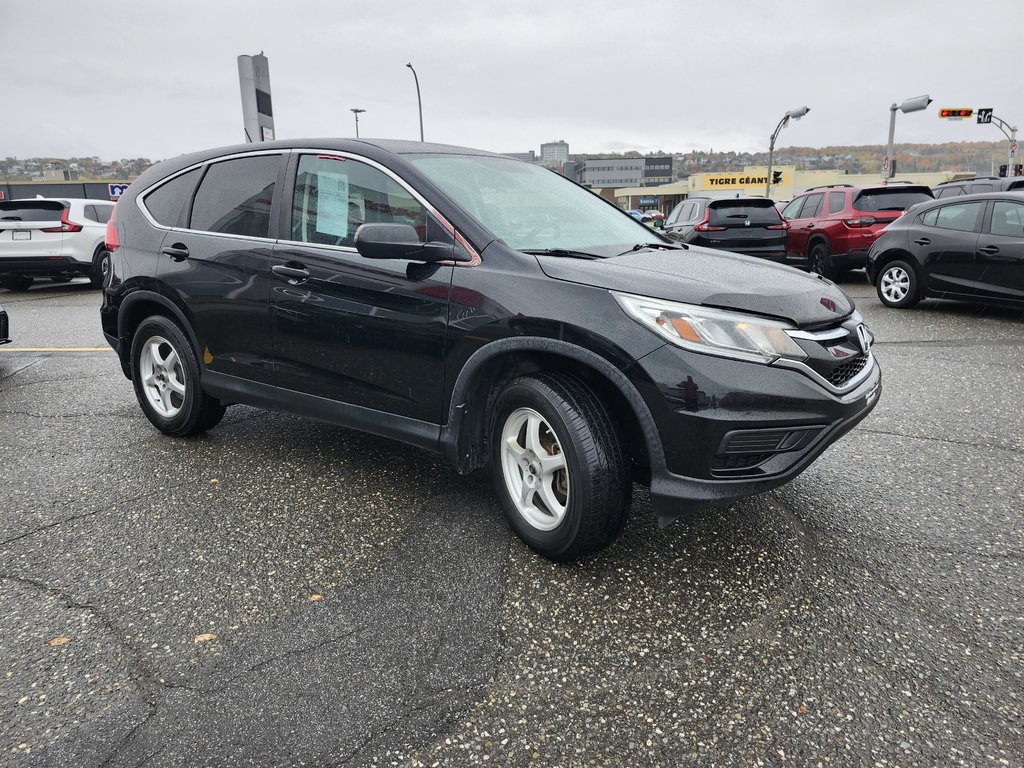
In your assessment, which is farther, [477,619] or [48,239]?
[48,239]

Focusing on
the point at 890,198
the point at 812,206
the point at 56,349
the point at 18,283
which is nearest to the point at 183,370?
the point at 56,349

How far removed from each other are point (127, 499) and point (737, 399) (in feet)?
9.83

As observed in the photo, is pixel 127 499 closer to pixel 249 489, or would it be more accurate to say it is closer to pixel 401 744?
pixel 249 489

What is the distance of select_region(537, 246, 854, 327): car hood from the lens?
2727mm

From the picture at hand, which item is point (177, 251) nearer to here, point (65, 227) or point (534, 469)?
point (534, 469)

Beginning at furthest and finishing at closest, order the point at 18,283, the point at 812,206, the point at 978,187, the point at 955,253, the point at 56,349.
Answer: the point at 18,283 < the point at 812,206 < the point at 978,187 < the point at 955,253 < the point at 56,349

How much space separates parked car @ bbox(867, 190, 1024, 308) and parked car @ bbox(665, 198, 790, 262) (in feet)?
8.83

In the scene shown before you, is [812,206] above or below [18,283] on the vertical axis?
above

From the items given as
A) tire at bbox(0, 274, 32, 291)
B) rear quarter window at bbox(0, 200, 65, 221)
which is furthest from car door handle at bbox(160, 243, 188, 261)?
tire at bbox(0, 274, 32, 291)

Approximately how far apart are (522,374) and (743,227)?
34.7ft

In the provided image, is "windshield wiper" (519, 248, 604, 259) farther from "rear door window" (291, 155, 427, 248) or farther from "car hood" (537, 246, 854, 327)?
"rear door window" (291, 155, 427, 248)

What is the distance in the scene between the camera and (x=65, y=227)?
41.3ft

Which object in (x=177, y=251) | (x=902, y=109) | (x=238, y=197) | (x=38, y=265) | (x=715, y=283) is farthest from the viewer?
(x=902, y=109)

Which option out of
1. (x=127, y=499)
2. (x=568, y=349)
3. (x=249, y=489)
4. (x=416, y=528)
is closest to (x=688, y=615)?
(x=568, y=349)
